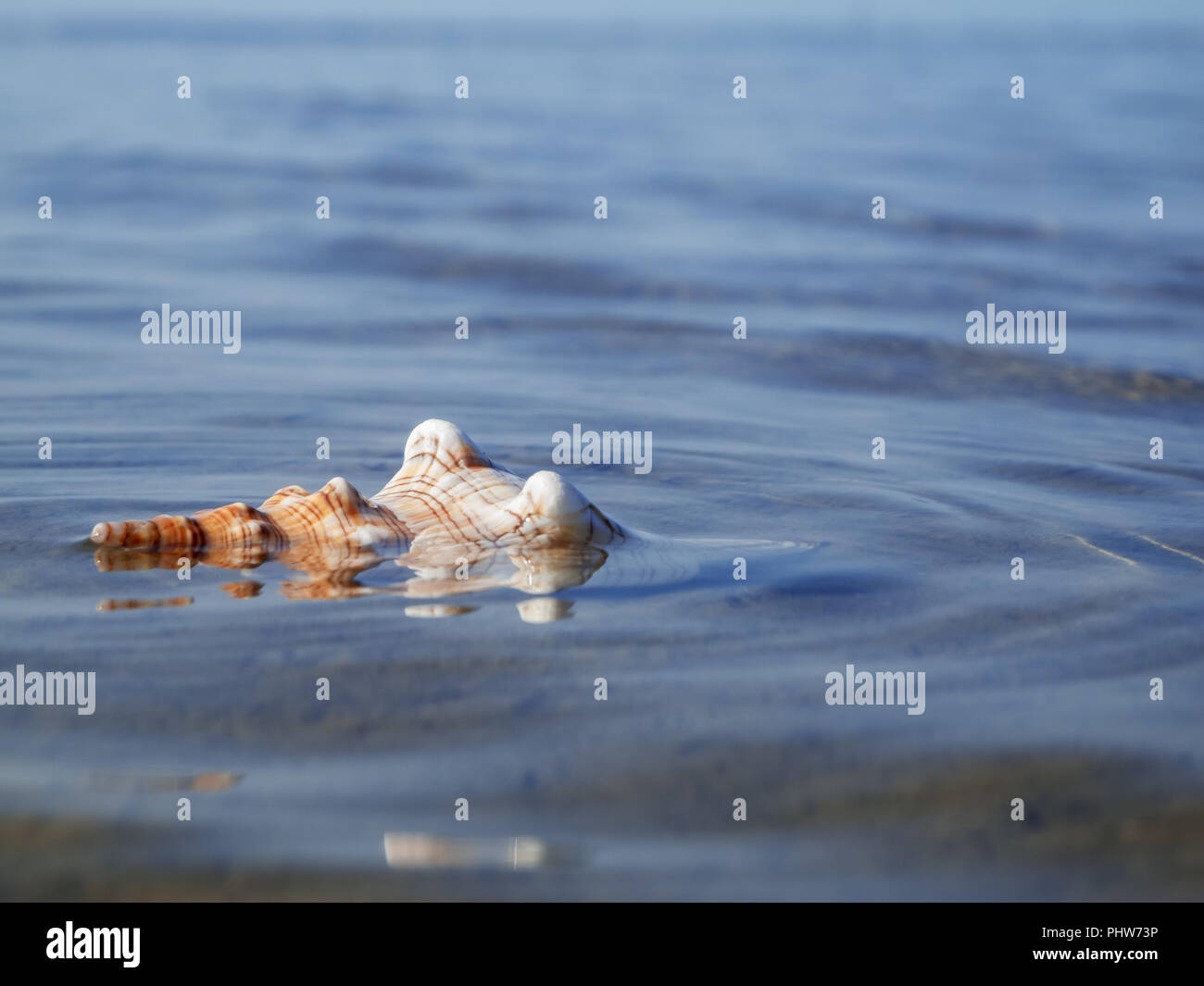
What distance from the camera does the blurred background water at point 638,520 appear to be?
301 centimetres

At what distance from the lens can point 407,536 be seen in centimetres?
459

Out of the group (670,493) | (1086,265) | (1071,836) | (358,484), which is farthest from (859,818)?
(1086,265)

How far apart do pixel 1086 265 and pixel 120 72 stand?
27.5 metres

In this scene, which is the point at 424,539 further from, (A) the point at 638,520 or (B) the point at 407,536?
(A) the point at 638,520

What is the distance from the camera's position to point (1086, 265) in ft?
40.0

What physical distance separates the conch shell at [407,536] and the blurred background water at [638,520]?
0.58 ft

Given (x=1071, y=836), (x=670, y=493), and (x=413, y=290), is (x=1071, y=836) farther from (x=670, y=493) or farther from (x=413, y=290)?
(x=413, y=290)

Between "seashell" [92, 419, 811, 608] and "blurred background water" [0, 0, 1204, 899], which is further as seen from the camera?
"seashell" [92, 419, 811, 608]

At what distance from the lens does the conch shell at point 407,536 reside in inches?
176

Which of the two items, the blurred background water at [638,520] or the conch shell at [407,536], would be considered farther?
the conch shell at [407,536]

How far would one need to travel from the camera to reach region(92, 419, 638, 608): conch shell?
4473mm

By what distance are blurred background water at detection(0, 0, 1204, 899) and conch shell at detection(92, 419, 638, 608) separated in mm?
178

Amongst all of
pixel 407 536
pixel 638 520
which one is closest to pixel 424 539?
pixel 407 536

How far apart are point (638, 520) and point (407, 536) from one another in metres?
1.19
